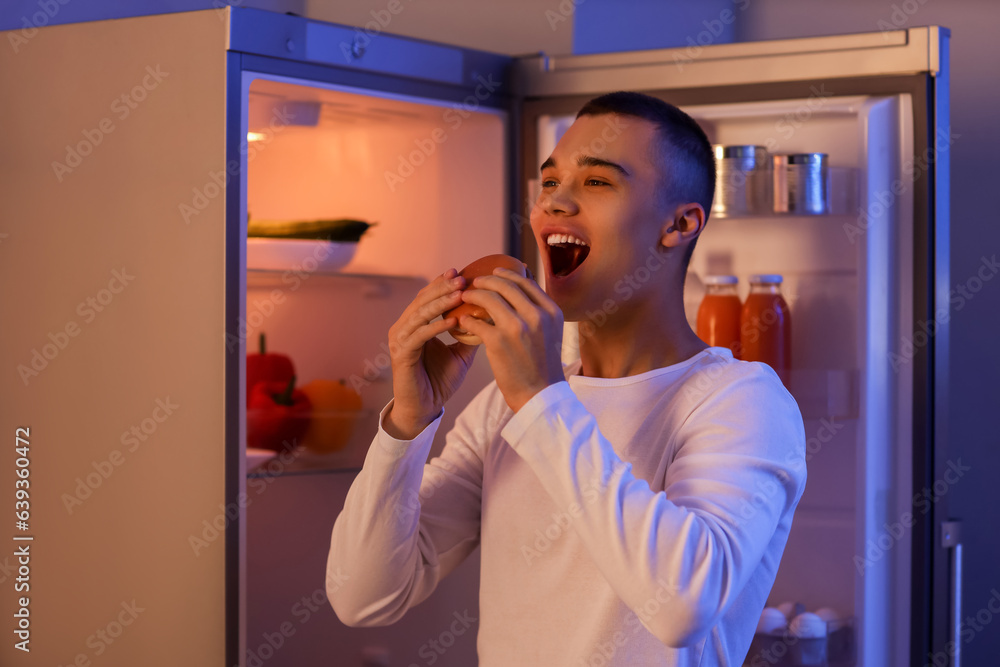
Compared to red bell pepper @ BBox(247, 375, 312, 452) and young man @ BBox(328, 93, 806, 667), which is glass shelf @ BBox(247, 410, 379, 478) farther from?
young man @ BBox(328, 93, 806, 667)

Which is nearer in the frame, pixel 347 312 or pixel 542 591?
pixel 542 591

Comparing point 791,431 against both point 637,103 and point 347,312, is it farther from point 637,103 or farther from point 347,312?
point 347,312

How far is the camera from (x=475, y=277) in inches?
41.4

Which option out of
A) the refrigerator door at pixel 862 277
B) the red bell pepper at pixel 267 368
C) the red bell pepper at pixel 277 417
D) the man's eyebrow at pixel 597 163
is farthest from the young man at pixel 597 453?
the red bell pepper at pixel 267 368

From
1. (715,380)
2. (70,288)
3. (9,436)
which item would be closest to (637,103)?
(715,380)

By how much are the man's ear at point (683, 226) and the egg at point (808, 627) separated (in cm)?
80

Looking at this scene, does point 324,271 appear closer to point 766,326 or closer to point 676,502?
point 766,326

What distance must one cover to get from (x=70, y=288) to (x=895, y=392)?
1314 mm

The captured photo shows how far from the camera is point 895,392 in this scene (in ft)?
5.19

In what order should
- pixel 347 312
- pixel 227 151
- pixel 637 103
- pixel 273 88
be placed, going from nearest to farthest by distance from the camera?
pixel 637 103, pixel 227 151, pixel 273 88, pixel 347 312

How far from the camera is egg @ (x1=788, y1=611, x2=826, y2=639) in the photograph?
Answer: 1595 millimetres

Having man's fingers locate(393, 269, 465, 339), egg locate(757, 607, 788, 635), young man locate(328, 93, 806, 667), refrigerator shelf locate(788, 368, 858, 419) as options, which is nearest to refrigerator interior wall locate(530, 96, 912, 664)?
refrigerator shelf locate(788, 368, 858, 419)

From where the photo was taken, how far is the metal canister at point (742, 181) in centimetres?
165

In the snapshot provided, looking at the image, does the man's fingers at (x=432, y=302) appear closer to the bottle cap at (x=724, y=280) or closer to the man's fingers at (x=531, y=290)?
the man's fingers at (x=531, y=290)
